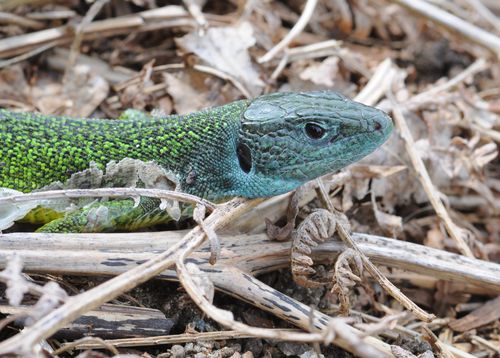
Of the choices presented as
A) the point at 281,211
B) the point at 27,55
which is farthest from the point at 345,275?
the point at 27,55

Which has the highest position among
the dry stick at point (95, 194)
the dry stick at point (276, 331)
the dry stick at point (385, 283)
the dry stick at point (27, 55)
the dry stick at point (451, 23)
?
the dry stick at point (451, 23)

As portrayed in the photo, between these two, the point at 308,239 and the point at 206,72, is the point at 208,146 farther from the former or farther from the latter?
the point at 206,72

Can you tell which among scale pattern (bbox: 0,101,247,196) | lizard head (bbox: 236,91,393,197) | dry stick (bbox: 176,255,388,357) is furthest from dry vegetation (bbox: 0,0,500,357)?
scale pattern (bbox: 0,101,247,196)

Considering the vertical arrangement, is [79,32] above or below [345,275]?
above

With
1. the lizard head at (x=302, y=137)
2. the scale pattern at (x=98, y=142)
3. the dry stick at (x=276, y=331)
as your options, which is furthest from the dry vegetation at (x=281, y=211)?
the scale pattern at (x=98, y=142)

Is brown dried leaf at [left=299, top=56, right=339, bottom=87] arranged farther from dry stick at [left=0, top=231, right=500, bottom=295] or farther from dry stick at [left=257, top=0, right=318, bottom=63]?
dry stick at [left=0, top=231, right=500, bottom=295]

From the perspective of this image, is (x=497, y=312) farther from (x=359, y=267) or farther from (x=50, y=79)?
(x=50, y=79)

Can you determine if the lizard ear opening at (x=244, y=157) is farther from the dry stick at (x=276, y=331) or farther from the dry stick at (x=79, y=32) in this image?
the dry stick at (x=79, y=32)
